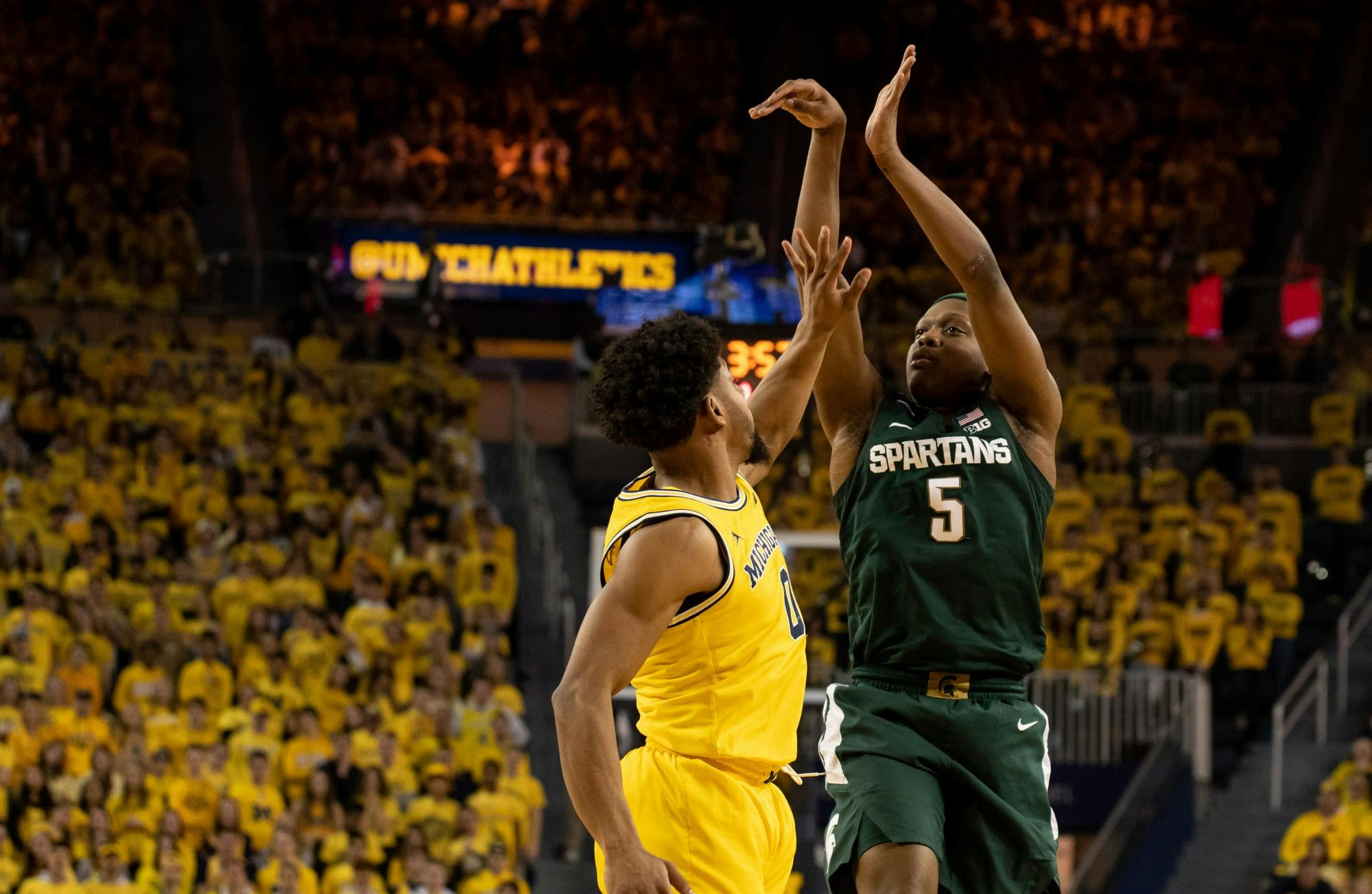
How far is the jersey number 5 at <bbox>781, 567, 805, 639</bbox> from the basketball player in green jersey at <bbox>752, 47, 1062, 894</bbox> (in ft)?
1.18

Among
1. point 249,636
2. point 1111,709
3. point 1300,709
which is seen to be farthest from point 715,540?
point 1300,709

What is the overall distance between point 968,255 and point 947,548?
0.81m

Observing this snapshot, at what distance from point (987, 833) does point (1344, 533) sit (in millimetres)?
12500

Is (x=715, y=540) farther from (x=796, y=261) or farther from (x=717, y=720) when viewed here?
(x=796, y=261)

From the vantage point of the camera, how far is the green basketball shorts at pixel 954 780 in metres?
4.99

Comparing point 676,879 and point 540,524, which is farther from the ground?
point 540,524

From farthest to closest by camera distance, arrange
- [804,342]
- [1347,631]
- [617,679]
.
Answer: [1347,631] → [804,342] → [617,679]

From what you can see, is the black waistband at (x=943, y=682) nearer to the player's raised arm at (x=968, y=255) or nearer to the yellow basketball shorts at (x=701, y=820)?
the yellow basketball shorts at (x=701, y=820)

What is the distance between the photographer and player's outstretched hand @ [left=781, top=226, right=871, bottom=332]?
5195 millimetres

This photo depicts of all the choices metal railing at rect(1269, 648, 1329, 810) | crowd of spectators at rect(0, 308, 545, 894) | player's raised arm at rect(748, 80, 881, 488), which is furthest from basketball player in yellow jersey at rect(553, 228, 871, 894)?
metal railing at rect(1269, 648, 1329, 810)

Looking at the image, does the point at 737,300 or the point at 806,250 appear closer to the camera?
the point at 806,250

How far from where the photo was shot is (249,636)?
45.1 ft

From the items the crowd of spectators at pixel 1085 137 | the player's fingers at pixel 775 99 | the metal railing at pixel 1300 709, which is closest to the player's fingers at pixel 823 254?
the player's fingers at pixel 775 99

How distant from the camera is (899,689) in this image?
16.8ft
